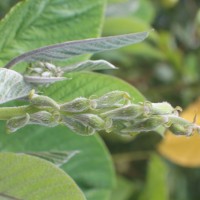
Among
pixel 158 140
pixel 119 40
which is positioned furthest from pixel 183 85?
pixel 119 40

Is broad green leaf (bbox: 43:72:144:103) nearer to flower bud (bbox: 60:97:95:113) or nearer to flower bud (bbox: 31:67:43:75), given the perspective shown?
flower bud (bbox: 31:67:43:75)

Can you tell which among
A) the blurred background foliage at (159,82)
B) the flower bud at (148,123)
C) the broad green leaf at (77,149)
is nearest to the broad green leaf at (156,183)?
the blurred background foliage at (159,82)

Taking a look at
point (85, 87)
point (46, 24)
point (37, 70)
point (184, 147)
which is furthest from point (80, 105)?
point (184, 147)

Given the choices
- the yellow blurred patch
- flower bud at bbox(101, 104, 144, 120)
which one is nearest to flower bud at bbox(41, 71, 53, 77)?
flower bud at bbox(101, 104, 144, 120)

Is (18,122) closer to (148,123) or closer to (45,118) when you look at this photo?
(45,118)

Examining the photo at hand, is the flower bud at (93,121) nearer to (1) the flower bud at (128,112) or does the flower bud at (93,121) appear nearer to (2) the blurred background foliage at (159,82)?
(1) the flower bud at (128,112)
